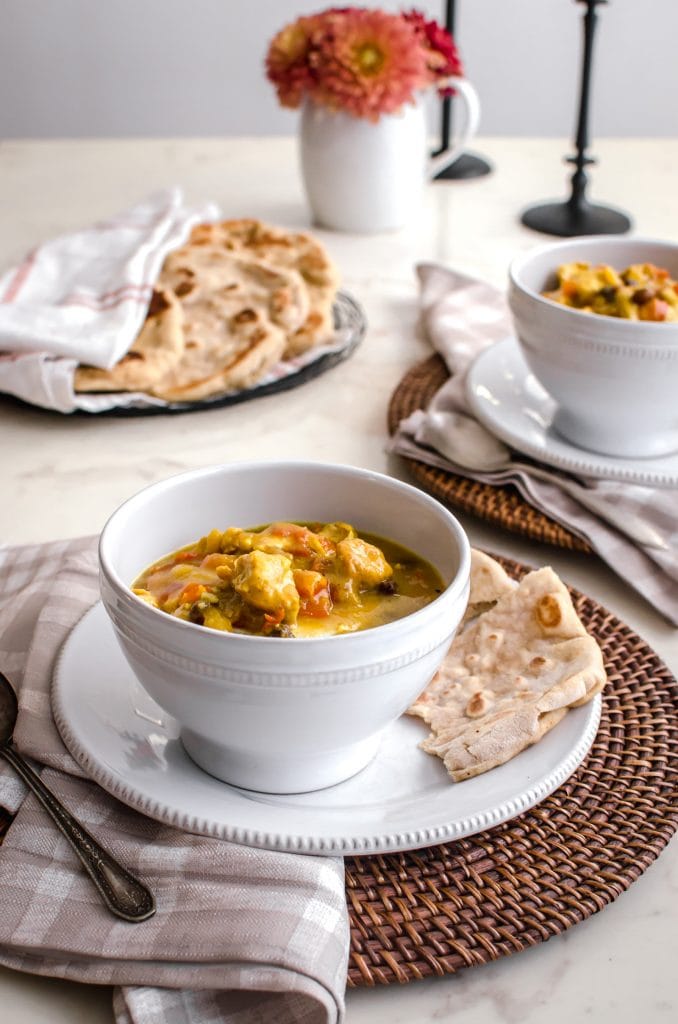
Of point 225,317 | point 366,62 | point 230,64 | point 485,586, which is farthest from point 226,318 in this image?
point 230,64

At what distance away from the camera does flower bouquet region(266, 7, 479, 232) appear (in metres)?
1.99

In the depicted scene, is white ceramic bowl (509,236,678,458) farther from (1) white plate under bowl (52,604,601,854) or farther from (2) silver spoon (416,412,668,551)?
(1) white plate under bowl (52,604,601,854)

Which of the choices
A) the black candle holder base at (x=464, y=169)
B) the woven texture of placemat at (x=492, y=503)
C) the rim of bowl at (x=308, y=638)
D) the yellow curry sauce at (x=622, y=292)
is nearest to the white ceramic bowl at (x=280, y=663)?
the rim of bowl at (x=308, y=638)

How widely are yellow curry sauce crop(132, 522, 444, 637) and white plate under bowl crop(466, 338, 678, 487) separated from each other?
451 millimetres

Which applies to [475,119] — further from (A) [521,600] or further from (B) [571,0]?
(B) [571,0]

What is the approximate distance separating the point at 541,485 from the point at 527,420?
0.39 ft

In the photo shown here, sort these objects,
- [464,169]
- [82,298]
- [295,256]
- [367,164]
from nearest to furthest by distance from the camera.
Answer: [82,298], [295,256], [367,164], [464,169]

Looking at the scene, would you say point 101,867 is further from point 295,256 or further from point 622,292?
point 295,256

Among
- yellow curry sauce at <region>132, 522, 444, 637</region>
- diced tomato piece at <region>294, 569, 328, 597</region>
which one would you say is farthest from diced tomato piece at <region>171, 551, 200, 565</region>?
diced tomato piece at <region>294, 569, 328, 597</region>

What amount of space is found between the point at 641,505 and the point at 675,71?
3.67 meters

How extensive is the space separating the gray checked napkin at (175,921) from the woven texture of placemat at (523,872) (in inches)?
1.3

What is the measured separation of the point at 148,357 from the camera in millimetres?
1562

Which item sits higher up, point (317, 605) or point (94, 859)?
point (317, 605)

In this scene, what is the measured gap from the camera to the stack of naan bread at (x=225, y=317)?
1.56 meters
